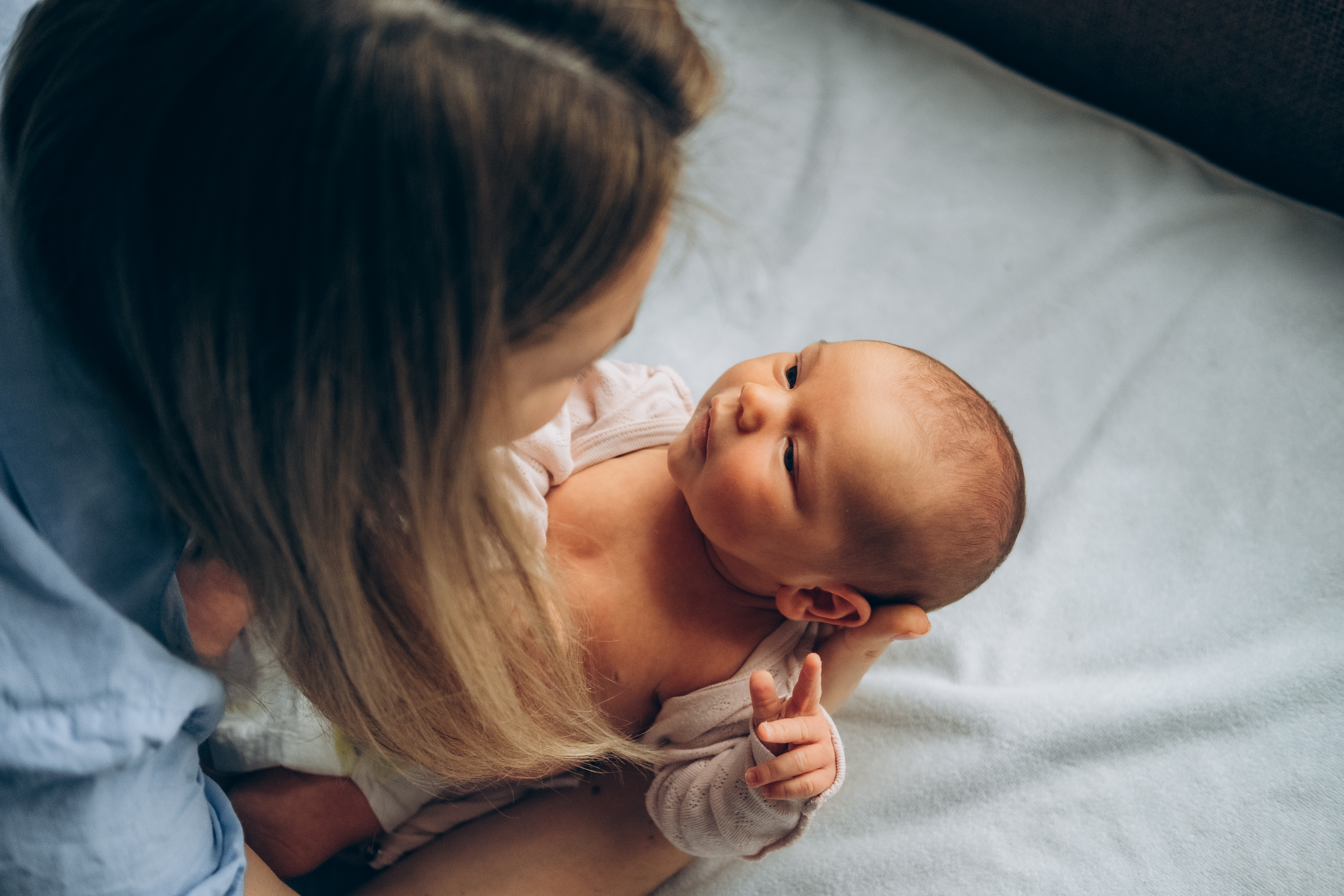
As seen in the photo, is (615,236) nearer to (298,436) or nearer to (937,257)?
(298,436)

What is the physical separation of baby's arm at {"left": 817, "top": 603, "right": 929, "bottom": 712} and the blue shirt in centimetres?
52

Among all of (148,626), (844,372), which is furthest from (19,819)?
(844,372)

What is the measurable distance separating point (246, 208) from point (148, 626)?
0.35m

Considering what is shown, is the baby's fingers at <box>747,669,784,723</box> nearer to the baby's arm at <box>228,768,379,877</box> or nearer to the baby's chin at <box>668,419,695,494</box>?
the baby's chin at <box>668,419,695,494</box>

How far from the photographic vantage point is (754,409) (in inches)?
30.7

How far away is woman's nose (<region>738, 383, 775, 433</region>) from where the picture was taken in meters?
0.78

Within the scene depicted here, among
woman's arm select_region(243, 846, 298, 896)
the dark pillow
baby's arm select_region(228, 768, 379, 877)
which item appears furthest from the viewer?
the dark pillow

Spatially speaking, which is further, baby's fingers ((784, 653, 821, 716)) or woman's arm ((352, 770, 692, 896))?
woman's arm ((352, 770, 692, 896))

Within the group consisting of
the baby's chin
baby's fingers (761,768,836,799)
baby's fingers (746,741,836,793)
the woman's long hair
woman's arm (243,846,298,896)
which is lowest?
woman's arm (243,846,298,896)

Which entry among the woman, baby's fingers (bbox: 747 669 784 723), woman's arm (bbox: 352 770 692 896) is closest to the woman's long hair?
the woman

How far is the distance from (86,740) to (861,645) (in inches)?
23.2

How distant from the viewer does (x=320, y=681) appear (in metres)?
0.59

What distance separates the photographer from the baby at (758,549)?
29.2 inches

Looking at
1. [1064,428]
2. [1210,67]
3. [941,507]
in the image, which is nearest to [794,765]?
[941,507]
